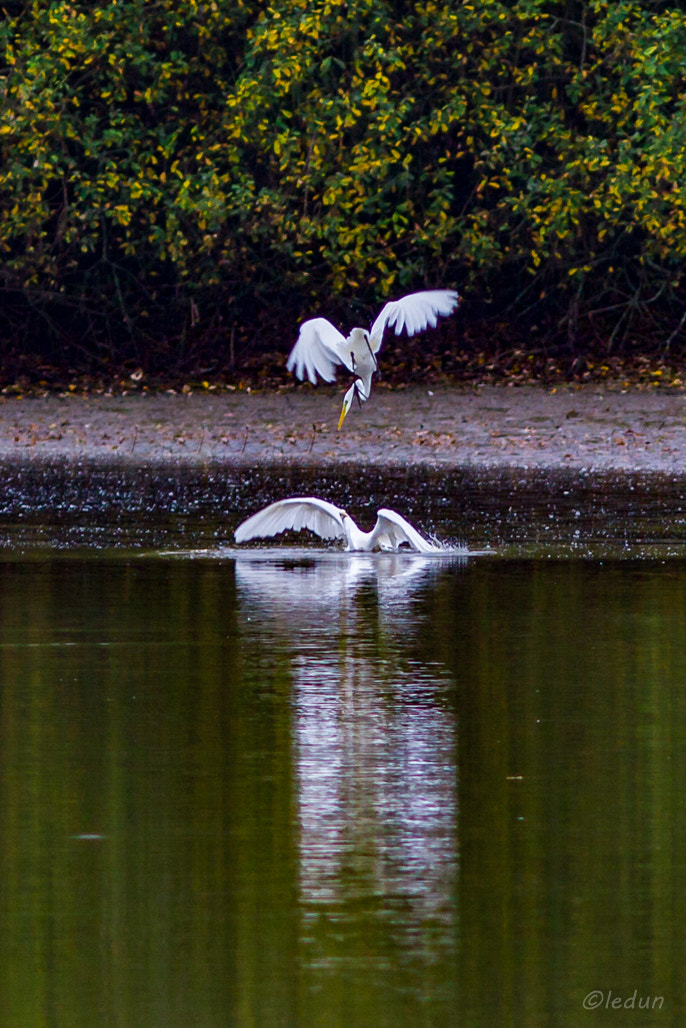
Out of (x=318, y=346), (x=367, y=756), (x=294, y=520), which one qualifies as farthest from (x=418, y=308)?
(x=367, y=756)

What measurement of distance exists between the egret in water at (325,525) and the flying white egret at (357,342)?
272 cm

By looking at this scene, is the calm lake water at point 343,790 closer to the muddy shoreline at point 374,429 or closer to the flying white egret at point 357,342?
the flying white egret at point 357,342

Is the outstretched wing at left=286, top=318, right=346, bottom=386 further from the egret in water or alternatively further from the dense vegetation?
the dense vegetation

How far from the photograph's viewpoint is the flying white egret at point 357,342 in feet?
50.4

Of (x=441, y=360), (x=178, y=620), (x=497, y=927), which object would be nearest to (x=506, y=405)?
(x=441, y=360)

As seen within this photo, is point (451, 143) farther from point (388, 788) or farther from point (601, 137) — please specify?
point (388, 788)

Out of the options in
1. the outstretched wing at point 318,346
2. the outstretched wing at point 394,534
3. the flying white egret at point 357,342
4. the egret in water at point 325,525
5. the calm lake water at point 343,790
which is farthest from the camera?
the outstretched wing at point 318,346

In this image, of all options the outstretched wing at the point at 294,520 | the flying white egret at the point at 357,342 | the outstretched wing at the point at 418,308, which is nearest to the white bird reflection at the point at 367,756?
the outstretched wing at the point at 294,520

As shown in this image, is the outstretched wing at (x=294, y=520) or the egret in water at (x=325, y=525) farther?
the outstretched wing at (x=294, y=520)

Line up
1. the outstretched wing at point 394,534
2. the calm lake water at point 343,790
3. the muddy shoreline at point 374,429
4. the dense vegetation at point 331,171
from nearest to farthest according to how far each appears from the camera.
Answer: the calm lake water at point 343,790, the outstretched wing at point 394,534, the muddy shoreline at point 374,429, the dense vegetation at point 331,171

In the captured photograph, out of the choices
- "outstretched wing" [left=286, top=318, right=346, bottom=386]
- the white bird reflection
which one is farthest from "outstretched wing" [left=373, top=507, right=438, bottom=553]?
"outstretched wing" [left=286, top=318, right=346, bottom=386]

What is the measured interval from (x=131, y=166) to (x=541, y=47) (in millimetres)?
4781

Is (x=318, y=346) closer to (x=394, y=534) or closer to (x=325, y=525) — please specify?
(x=325, y=525)

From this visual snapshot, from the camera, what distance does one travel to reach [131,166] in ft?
84.4
